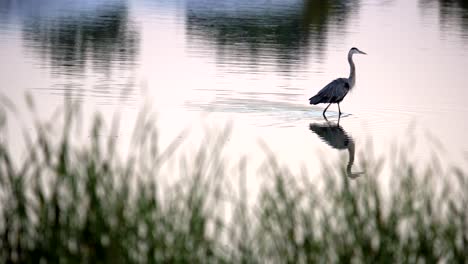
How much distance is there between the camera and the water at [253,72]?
14.4 meters

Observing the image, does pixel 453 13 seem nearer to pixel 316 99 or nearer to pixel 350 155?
pixel 316 99

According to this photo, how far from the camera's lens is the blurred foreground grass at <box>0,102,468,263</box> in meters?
5.48

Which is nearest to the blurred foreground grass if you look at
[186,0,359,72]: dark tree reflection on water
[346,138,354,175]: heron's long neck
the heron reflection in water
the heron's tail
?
[346,138,354,175]: heron's long neck

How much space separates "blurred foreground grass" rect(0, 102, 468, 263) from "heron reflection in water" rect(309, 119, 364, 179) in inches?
252

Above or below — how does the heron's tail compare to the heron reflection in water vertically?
above

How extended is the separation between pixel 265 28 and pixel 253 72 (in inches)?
468

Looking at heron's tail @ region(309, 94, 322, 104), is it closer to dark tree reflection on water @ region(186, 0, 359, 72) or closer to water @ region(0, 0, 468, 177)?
water @ region(0, 0, 468, 177)

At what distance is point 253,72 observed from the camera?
20.9 metres

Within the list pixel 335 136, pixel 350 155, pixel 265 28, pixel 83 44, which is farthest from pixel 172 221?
pixel 265 28

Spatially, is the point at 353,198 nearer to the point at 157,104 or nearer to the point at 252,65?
the point at 157,104

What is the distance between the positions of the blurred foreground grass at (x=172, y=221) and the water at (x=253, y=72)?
0.52 metres

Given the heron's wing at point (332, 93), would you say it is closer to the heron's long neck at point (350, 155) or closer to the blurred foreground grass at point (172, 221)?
the heron's long neck at point (350, 155)

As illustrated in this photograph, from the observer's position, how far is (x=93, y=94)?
1695 cm

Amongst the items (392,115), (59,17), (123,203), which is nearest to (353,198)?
(123,203)
